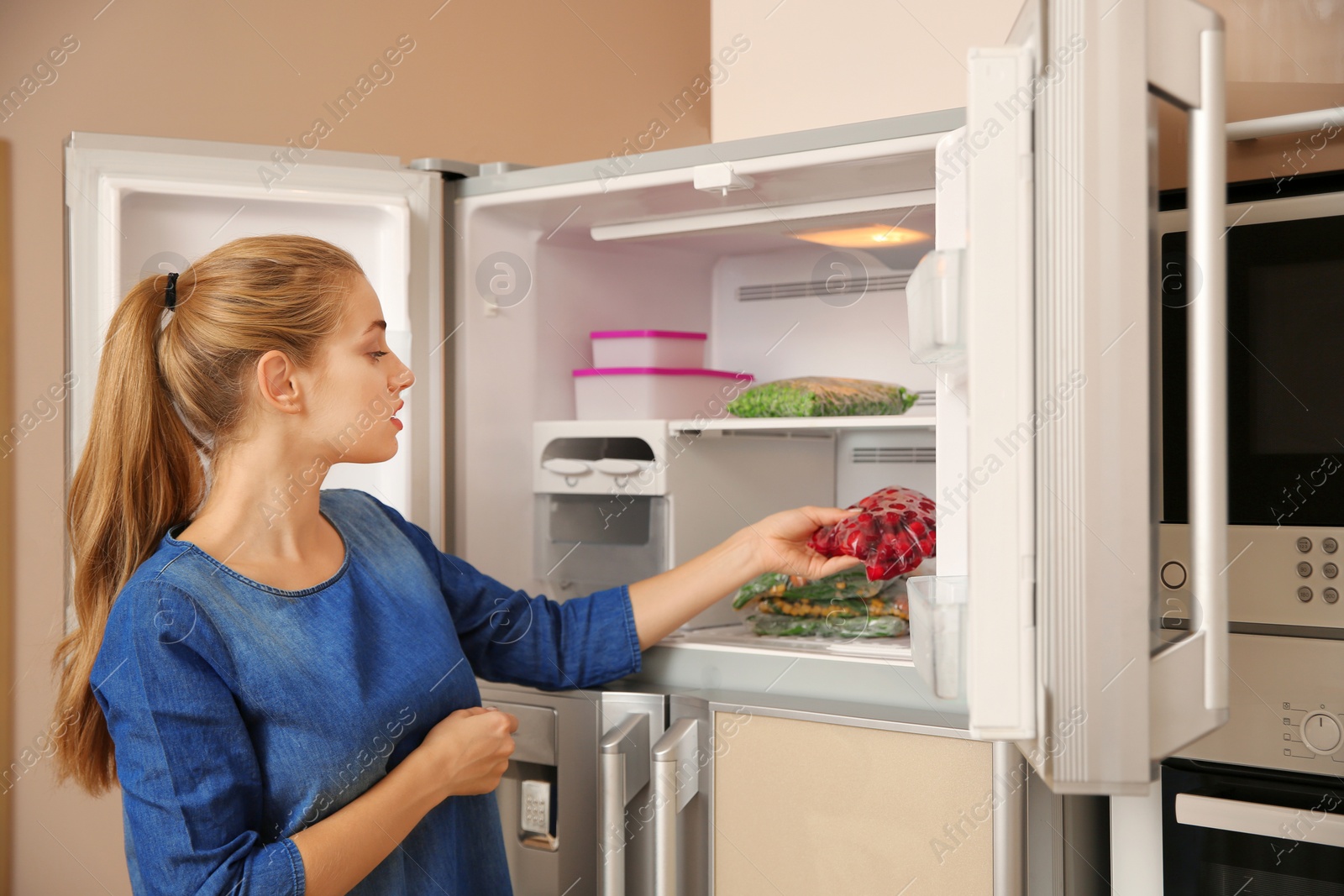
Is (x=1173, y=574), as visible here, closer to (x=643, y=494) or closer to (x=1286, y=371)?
(x=1286, y=371)

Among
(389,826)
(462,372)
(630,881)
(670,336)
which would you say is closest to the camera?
(389,826)

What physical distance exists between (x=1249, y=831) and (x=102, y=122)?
1854mm

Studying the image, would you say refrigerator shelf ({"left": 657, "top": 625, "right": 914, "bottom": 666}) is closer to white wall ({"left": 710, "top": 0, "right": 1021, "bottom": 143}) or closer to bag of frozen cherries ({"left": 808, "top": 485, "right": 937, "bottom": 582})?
bag of frozen cherries ({"left": 808, "top": 485, "right": 937, "bottom": 582})

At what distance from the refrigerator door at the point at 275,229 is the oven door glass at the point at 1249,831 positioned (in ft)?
3.09

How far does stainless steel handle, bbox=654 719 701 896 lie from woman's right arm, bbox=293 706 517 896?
0.59ft

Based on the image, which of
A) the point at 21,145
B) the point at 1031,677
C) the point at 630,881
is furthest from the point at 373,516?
the point at 21,145

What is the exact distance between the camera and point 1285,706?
0.98 metres

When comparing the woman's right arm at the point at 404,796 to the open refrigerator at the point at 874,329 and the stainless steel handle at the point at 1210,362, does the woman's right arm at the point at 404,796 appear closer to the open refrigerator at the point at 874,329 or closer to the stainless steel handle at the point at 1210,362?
Result: the open refrigerator at the point at 874,329

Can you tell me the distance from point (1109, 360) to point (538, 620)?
33.7 inches

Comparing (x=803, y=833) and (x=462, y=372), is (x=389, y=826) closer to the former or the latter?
(x=803, y=833)

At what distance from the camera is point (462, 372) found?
1484 mm

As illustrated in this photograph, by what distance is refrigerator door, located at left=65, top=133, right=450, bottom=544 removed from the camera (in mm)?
1250

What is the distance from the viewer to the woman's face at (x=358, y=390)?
107 cm

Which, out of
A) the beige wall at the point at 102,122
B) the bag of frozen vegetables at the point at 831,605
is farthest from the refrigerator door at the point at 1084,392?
the beige wall at the point at 102,122
